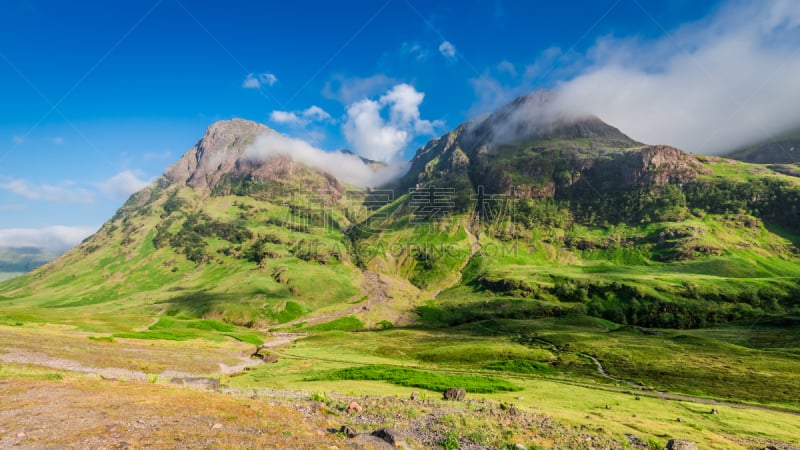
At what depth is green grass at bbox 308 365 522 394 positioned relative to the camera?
51.1m

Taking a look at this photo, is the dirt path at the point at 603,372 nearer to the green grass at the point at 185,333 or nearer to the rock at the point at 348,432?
the rock at the point at 348,432

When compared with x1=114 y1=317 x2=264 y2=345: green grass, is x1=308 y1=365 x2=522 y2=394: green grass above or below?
above

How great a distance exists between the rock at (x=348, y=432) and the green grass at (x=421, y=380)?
28.4m

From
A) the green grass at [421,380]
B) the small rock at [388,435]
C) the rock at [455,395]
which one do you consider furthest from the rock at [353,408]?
the green grass at [421,380]

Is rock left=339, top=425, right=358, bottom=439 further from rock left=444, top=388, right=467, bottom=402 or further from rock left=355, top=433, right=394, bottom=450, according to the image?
rock left=444, top=388, right=467, bottom=402

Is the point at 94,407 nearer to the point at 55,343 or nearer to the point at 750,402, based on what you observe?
the point at 55,343

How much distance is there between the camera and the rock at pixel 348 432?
22.2 meters

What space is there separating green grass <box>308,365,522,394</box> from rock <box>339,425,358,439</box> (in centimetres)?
2837

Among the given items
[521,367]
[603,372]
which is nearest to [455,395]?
[521,367]

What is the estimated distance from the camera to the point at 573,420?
3275cm

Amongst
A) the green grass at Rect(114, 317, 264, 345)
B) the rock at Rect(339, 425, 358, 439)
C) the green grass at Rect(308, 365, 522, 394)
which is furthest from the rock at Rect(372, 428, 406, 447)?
the green grass at Rect(114, 317, 264, 345)

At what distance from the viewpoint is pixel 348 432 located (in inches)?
885

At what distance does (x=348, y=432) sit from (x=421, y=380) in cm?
3481

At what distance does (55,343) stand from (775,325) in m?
236
